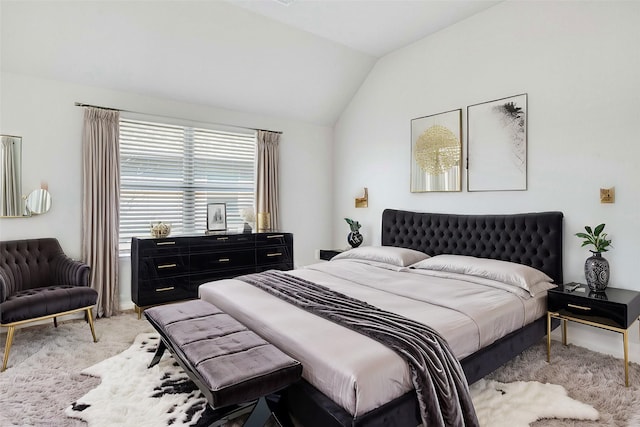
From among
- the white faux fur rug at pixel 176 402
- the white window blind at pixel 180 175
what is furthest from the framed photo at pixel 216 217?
the white faux fur rug at pixel 176 402

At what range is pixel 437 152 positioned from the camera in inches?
173

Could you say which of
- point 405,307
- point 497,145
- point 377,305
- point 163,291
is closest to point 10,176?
point 163,291

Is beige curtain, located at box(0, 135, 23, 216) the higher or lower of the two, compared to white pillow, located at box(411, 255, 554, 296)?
higher

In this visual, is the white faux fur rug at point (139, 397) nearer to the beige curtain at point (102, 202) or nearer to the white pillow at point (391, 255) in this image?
the beige curtain at point (102, 202)

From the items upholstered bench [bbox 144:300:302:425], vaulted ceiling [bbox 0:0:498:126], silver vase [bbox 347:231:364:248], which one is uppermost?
vaulted ceiling [bbox 0:0:498:126]

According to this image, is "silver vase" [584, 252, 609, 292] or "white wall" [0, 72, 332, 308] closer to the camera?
"silver vase" [584, 252, 609, 292]

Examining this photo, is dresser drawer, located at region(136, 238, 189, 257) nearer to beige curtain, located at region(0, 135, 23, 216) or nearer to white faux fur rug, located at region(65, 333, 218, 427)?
beige curtain, located at region(0, 135, 23, 216)

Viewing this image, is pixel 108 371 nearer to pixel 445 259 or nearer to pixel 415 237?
pixel 445 259

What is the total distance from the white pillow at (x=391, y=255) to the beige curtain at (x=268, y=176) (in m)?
1.52

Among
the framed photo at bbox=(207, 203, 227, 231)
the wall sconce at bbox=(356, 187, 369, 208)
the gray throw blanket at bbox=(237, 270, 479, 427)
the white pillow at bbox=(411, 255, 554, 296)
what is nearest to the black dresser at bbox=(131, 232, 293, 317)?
the framed photo at bbox=(207, 203, 227, 231)

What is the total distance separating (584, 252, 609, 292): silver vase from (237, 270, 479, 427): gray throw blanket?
179 centimetres

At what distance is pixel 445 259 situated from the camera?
12.0 feet

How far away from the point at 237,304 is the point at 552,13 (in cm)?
387

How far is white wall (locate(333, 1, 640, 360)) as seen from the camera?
2.99 meters
